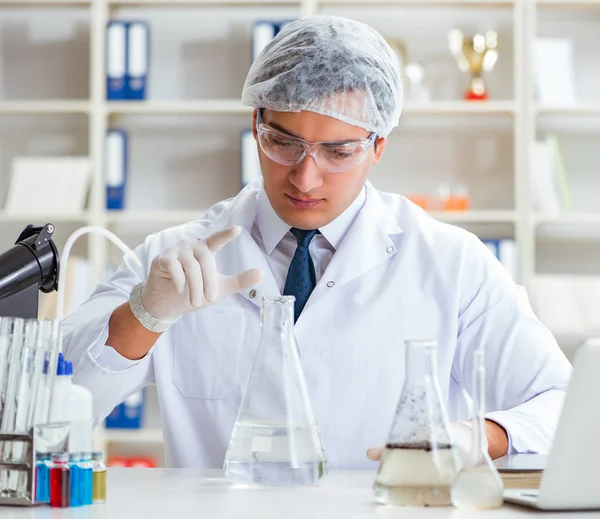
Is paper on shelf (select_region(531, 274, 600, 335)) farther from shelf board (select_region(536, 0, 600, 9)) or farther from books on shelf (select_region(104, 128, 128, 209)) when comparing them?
books on shelf (select_region(104, 128, 128, 209))

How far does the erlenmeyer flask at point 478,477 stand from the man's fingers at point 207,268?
1.33ft

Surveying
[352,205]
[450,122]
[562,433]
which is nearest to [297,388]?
[562,433]

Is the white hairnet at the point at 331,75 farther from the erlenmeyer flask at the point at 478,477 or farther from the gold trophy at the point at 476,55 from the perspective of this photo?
the gold trophy at the point at 476,55

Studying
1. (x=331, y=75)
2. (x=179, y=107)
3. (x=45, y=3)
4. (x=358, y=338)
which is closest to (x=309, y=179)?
(x=331, y=75)

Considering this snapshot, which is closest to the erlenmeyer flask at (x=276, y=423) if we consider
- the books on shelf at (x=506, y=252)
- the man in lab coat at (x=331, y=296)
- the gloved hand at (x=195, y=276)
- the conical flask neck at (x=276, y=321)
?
the conical flask neck at (x=276, y=321)

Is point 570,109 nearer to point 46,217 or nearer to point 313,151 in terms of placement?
point 46,217

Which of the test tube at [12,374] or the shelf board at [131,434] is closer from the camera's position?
the test tube at [12,374]

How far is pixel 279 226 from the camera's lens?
172cm

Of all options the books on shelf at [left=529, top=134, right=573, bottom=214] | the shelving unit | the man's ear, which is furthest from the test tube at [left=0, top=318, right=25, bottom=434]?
the books on shelf at [left=529, top=134, right=573, bottom=214]

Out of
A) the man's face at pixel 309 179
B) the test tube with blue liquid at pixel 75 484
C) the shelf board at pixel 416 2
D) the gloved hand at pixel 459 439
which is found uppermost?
the shelf board at pixel 416 2

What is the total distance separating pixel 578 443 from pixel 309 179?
28.7 inches

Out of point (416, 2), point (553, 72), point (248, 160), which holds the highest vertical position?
point (416, 2)

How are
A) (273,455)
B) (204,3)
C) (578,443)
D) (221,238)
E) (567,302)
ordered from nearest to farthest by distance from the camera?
(578,443) < (273,455) < (221,238) < (567,302) < (204,3)

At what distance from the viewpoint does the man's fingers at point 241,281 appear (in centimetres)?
118
